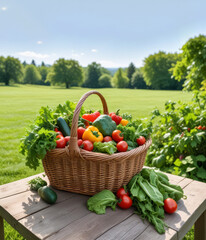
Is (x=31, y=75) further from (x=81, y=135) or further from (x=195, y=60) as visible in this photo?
(x=81, y=135)

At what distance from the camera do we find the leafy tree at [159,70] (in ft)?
168

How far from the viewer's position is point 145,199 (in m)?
1.49

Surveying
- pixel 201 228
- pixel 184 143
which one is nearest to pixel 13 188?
pixel 201 228

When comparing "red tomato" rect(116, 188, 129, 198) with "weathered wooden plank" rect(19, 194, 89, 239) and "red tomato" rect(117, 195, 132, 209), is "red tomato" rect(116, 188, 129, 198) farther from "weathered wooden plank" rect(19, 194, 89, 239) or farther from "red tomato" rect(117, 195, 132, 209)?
"weathered wooden plank" rect(19, 194, 89, 239)

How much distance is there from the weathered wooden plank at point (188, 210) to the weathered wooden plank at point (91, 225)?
0.29 metres

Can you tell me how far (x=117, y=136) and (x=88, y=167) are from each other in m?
0.34

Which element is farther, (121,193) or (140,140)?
(140,140)

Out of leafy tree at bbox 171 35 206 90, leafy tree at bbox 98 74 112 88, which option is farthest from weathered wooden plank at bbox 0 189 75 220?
leafy tree at bbox 98 74 112 88

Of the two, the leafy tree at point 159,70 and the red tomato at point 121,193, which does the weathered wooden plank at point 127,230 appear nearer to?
the red tomato at point 121,193

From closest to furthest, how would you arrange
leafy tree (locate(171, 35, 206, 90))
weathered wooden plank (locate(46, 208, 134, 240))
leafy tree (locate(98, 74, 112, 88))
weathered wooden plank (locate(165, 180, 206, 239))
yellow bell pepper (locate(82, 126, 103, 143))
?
weathered wooden plank (locate(46, 208, 134, 240)), weathered wooden plank (locate(165, 180, 206, 239)), yellow bell pepper (locate(82, 126, 103, 143)), leafy tree (locate(171, 35, 206, 90)), leafy tree (locate(98, 74, 112, 88))

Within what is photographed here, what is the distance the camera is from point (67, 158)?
1587 millimetres

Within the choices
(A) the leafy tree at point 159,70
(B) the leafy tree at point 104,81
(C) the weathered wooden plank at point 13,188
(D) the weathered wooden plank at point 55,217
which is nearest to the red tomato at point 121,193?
(D) the weathered wooden plank at point 55,217

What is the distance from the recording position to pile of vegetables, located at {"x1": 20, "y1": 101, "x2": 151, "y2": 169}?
1.56 meters

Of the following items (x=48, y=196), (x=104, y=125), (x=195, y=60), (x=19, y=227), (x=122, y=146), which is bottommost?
(x=19, y=227)
